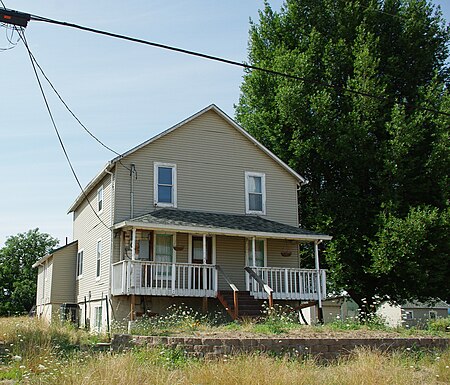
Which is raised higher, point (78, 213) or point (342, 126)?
point (342, 126)

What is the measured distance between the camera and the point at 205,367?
32.7 ft

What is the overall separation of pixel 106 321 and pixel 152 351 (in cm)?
1078

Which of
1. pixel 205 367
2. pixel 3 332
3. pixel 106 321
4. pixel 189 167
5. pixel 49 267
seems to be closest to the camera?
pixel 205 367

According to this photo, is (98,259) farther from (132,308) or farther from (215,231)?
(215,231)

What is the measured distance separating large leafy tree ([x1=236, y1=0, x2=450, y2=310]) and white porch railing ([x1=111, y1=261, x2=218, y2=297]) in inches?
290

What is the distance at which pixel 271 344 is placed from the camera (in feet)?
42.5

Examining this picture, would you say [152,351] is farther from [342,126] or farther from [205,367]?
[342,126]

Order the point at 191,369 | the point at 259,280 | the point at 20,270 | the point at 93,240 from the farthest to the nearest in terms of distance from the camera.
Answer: the point at 20,270 < the point at 93,240 < the point at 259,280 < the point at 191,369

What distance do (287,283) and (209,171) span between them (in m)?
5.73

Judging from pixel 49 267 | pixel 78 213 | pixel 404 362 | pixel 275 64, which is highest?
pixel 275 64

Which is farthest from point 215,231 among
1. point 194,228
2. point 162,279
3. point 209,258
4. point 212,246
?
point 162,279

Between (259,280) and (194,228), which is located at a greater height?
(194,228)

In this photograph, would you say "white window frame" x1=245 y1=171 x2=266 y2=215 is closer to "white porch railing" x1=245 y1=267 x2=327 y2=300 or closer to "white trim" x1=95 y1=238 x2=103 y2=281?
"white porch railing" x1=245 y1=267 x2=327 y2=300

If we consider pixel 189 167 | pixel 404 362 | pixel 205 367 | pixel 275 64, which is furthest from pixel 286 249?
pixel 205 367
